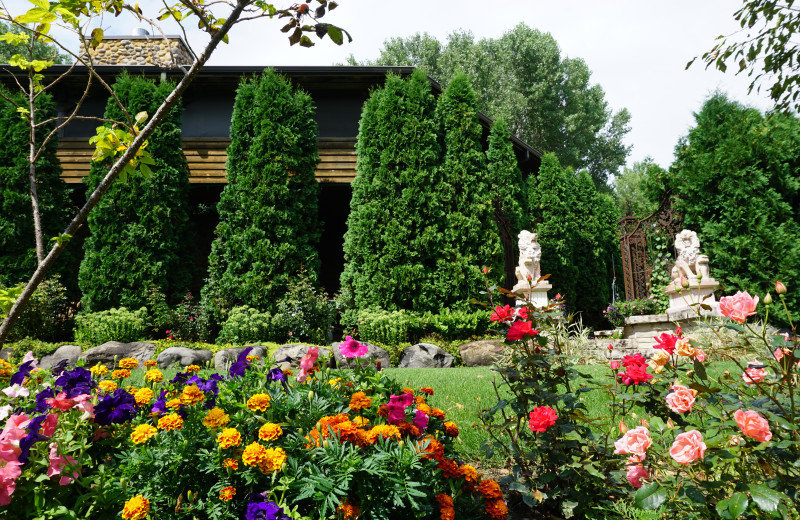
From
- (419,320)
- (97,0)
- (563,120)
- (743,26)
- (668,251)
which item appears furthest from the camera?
(563,120)

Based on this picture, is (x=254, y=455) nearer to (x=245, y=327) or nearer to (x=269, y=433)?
(x=269, y=433)

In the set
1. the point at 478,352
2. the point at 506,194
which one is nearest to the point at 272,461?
the point at 478,352

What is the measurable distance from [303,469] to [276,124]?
8322mm

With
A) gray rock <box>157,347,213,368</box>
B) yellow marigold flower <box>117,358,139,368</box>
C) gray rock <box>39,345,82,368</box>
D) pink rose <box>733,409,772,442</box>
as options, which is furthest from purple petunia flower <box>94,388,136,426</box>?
gray rock <box>39,345,82,368</box>

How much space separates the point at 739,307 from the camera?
1.59 metres

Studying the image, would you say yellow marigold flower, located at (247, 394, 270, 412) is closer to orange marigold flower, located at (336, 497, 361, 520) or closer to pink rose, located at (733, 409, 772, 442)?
orange marigold flower, located at (336, 497, 361, 520)

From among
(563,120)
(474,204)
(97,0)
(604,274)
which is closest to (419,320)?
(474,204)

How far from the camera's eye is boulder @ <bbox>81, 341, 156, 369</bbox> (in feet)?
22.6

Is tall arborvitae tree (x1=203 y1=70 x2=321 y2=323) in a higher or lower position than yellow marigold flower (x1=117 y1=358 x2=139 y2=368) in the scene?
higher

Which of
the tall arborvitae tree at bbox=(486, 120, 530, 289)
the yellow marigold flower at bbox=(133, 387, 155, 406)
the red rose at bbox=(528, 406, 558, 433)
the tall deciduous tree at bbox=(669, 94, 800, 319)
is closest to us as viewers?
the red rose at bbox=(528, 406, 558, 433)

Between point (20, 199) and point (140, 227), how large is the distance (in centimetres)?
251

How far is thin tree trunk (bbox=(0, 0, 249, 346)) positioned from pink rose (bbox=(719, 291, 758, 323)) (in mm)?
1761

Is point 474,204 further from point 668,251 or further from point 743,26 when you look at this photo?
point 743,26

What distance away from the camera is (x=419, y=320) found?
25.5 ft
